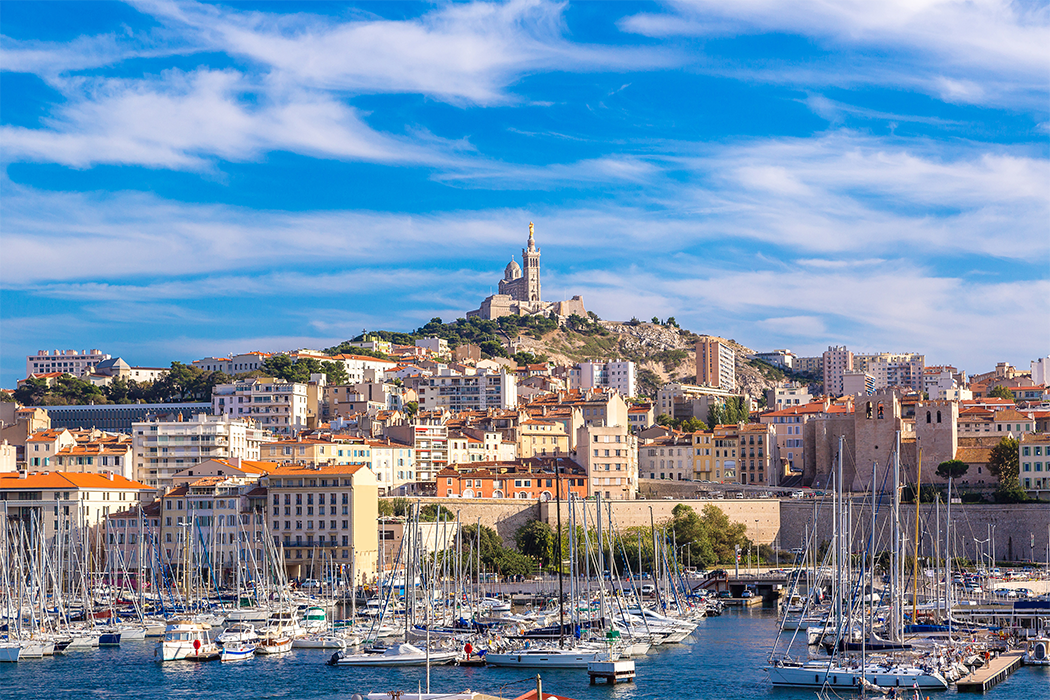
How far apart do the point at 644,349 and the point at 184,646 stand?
397 ft

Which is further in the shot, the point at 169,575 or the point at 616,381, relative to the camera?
A: the point at 616,381

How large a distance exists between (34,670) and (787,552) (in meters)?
42.2

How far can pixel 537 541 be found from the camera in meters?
69.3

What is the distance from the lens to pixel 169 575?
207 ft

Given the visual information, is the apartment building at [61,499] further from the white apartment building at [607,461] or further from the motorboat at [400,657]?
the motorboat at [400,657]

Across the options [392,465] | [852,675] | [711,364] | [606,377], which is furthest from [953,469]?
[711,364]

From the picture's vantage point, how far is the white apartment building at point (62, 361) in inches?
5472

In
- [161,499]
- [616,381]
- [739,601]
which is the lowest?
[739,601]

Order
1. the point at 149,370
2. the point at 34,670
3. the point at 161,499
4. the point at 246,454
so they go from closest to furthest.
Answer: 1. the point at 34,670
2. the point at 161,499
3. the point at 246,454
4. the point at 149,370

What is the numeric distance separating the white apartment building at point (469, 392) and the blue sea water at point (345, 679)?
219ft

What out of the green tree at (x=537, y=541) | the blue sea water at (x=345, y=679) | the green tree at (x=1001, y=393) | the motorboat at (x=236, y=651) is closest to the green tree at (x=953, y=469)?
the green tree at (x=537, y=541)

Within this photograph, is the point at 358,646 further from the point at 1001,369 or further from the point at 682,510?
the point at 1001,369

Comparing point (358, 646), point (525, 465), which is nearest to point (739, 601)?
point (525, 465)

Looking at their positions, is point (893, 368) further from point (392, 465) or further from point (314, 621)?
point (314, 621)
